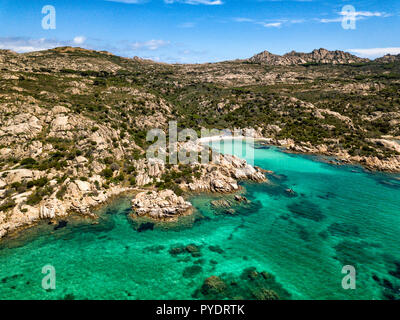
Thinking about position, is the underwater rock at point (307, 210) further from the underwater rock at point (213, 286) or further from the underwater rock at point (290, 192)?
the underwater rock at point (213, 286)

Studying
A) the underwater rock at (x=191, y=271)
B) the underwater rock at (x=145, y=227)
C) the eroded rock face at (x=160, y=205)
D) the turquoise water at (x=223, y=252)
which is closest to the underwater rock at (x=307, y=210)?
the turquoise water at (x=223, y=252)

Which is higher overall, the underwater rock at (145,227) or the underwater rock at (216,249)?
the underwater rock at (145,227)

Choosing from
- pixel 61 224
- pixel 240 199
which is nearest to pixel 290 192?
pixel 240 199

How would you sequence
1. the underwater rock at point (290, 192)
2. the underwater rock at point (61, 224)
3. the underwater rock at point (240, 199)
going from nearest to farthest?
1. the underwater rock at point (61, 224)
2. the underwater rock at point (240, 199)
3. the underwater rock at point (290, 192)

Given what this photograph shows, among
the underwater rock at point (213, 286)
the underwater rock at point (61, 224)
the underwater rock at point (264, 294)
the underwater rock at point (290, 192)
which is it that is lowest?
the underwater rock at point (264, 294)

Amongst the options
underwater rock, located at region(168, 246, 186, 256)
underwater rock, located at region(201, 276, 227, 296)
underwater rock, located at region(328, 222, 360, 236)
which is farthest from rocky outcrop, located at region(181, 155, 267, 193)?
underwater rock, located at region(201, 276, 227, 296)

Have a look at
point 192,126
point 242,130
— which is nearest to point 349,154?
point 242,130

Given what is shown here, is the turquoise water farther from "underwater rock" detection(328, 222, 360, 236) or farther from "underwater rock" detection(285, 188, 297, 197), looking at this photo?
"underwater rock" detection(285, 188, 297, 197)
